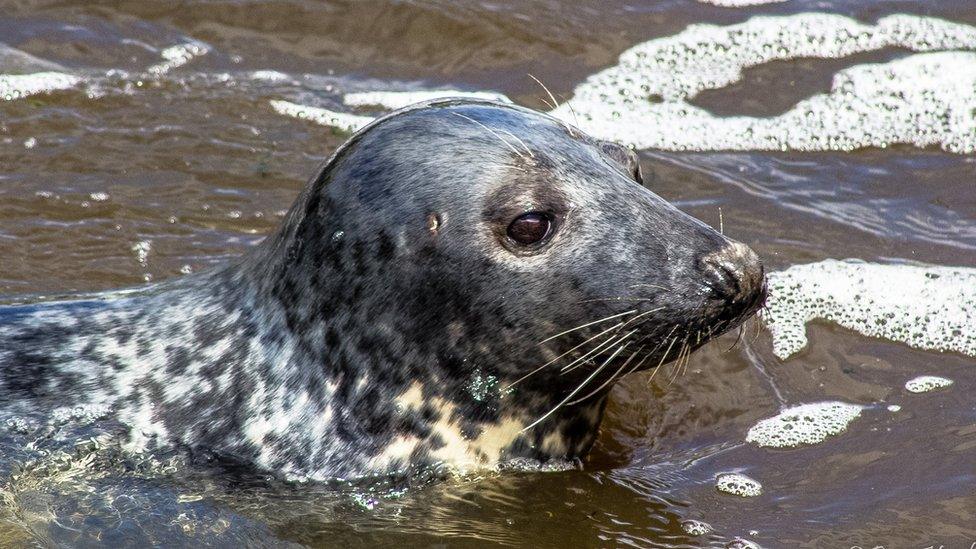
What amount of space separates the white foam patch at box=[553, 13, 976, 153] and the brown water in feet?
0.48

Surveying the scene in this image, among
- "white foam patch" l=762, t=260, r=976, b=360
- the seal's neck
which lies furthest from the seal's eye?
"white foam patch" l=762, t=260, r=976, b=360

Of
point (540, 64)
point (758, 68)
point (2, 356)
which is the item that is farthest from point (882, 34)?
point (2, 356)

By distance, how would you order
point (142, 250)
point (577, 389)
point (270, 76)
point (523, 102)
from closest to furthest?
point (577, 389) → point (142, 250) → point (523, 102) → point (270, 76)

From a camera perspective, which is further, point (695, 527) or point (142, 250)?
point (142, 250)

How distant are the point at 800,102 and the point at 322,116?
10.0 ft

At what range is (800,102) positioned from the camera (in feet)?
29.7

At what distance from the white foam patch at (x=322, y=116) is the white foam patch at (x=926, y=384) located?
386cm

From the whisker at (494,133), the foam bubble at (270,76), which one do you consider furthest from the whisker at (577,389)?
the foam bubble at (270,76)

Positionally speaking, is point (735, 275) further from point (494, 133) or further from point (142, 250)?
point (142, 250)

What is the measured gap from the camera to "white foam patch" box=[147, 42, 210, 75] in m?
9.17

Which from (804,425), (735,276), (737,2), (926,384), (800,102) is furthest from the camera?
(737,2)

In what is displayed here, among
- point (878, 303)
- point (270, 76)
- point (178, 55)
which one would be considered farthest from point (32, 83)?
point (878, 303)

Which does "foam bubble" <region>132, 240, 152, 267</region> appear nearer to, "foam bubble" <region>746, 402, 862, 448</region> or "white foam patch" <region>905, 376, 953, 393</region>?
"foam bubble" <region>746, 402, 862, 448</region>

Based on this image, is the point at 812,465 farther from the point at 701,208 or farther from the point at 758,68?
the point at 758,68
